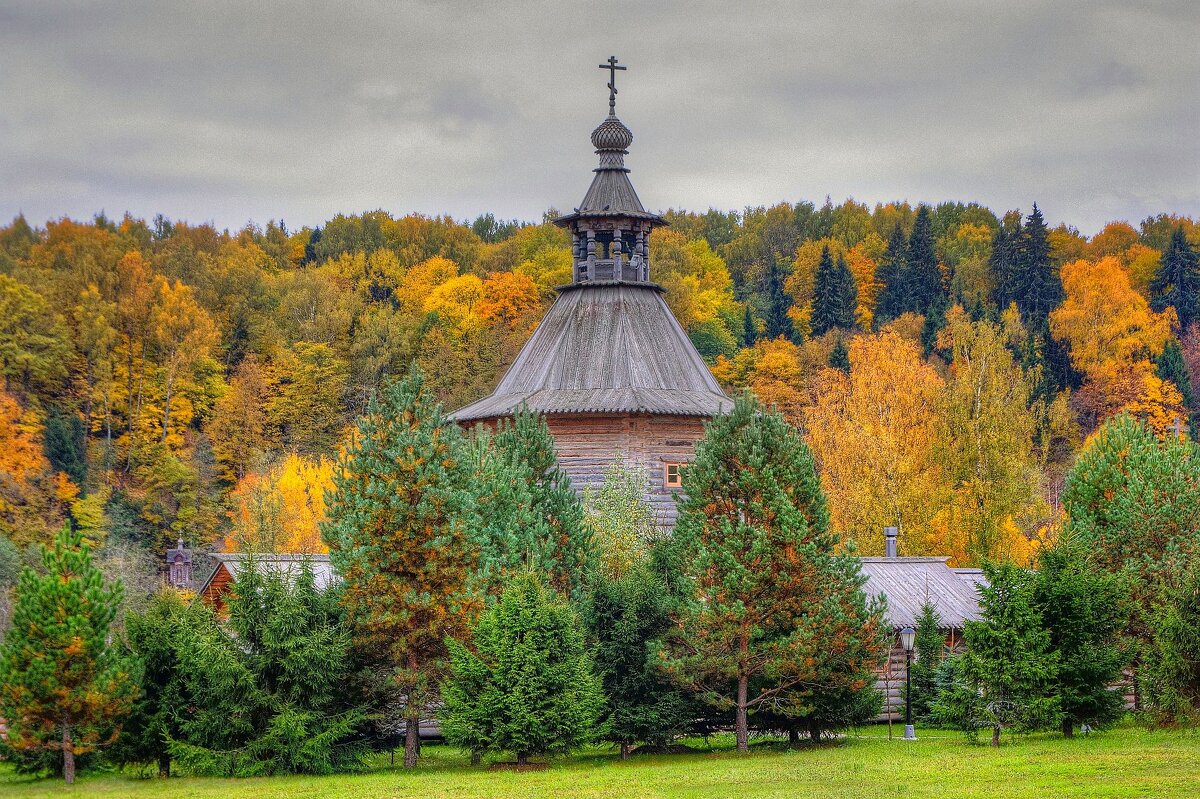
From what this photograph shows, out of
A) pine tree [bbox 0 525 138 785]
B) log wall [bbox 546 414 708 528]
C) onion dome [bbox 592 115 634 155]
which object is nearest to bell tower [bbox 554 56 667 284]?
onion dome [bbox 592 115 634 155]

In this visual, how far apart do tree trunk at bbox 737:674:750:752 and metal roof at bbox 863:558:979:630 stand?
8.38 m

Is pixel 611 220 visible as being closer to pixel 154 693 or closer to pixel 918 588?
pixel 918 588

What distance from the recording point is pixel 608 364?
48312 millimetres

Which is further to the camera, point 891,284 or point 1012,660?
point 891,284

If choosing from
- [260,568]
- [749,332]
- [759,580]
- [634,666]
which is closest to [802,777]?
[759,580]

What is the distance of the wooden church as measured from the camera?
46681 mm

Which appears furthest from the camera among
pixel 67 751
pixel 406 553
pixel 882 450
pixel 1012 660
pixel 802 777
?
pixel 882 450

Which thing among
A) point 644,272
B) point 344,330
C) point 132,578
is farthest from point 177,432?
point 644,272

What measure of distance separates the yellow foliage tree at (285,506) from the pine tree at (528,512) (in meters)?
18.8

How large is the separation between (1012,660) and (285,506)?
38.1 m

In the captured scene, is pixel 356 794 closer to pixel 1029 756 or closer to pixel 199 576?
pixel 1029 756

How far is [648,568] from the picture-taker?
32125 mm

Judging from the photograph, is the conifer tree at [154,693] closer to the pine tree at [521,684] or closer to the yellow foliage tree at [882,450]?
the pine tree at [521,684]

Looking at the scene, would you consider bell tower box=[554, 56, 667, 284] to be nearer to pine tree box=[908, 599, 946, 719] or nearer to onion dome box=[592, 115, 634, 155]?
onion dome box=[592, 115, 634, 155]
